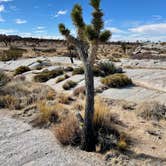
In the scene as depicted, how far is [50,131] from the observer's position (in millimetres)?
7820

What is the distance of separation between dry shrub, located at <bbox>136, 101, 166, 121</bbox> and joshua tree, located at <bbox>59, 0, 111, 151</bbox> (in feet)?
11.4

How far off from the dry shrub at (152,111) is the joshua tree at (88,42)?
3461 millimetres

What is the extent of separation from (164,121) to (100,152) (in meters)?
3.62

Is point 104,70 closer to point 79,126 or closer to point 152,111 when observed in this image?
point 152,111

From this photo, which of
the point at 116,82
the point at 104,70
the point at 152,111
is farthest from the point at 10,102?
the point at 104,70

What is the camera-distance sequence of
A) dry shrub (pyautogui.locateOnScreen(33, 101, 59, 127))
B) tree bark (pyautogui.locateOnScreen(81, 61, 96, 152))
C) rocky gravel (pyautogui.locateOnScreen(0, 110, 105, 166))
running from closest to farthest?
rocky gravel (pyautogui.locateOnScreen(0, 110, 105, 166))
tree bark (pyautogui.locateOnScreen(81, 61, 96, 152))
dry shrub (pyautogui.locateOnScreen(33, 101, 59, 127))

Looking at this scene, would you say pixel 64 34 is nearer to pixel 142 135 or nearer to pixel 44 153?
pixel 44 153

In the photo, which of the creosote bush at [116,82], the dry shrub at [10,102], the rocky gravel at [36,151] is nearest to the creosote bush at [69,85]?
the creosote bush at [116,82]

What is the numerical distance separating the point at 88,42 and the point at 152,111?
14.8ft

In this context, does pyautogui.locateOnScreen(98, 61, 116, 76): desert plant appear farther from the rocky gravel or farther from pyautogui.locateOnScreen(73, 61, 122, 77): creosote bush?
the rocky gravel

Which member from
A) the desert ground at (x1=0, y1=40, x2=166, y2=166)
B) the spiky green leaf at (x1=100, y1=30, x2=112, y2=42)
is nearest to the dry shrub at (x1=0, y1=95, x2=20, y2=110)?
the desert ground at (x1=0, y1=40, x2=166, y2=166)

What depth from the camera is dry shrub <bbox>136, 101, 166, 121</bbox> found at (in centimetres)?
930

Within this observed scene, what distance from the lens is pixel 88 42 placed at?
6.27 metres

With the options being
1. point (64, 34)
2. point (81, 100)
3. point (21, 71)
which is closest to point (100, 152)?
point (64, 34)
